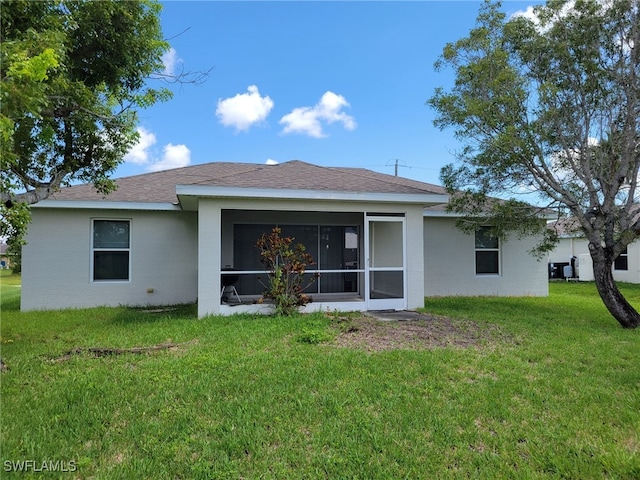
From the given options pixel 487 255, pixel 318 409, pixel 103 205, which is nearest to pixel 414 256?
pixel 487 255

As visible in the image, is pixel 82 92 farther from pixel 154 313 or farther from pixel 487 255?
pixel 487 255

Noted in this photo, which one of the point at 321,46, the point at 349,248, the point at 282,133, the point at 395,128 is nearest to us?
the point at 349,248

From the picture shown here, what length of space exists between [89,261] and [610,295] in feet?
39.6

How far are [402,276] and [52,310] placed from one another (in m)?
8.60

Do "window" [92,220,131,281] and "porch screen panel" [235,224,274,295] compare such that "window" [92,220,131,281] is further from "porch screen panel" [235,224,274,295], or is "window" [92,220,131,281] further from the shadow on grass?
"porch screen panel" [235,224,274,295]

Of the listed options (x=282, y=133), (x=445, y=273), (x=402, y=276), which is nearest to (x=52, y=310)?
(x=402, y=276)

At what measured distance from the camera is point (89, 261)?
408 inches

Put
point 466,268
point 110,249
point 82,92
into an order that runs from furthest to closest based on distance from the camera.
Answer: point 466,268
point 110,249
point 82,92

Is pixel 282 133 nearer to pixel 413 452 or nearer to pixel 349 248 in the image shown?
pixel 349 248

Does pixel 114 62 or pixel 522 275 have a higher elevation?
pixel 114 62

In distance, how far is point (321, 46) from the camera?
1396cm

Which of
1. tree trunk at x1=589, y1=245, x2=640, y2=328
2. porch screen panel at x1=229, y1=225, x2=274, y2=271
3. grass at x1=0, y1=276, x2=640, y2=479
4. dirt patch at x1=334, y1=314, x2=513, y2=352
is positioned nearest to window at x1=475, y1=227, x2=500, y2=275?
tree trunk at x1=589, y1=245, x2=640, y2=328

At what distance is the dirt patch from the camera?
19.4 feet

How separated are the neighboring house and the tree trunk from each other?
7.88 m
